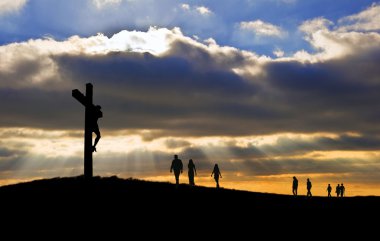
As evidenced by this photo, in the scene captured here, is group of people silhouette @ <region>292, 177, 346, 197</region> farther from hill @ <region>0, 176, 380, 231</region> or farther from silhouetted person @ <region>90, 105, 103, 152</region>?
silhouetted person @ <region>90, 105, 103, 152</region>

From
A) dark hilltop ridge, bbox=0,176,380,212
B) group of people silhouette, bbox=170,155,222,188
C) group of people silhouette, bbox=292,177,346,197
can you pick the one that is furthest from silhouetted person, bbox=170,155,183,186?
group of people silhouette, bbox=292,177,346,197

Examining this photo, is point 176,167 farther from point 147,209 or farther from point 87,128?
point 87,128

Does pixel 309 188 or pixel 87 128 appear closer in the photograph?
pixel 87 128

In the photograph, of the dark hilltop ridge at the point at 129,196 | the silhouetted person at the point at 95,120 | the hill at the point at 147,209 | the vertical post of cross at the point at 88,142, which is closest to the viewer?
the hill at the point at 147,209

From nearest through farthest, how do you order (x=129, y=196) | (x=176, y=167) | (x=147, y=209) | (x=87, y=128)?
(x=87, y=128) → (x=147, y=209) → (x=129, y=196) → (x=176, y=167)

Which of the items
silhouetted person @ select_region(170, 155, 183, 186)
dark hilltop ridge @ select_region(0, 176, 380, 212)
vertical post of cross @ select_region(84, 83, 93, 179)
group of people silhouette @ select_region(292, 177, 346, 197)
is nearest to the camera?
vertical post of cross @ select_region(84, 83, 93, 179)

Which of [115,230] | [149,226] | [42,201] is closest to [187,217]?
[149,226]

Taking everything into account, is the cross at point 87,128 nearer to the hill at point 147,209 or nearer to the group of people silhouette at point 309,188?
the hill at point 147,209

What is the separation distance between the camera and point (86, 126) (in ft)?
67.7

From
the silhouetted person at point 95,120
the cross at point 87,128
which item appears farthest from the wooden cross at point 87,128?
the silhouetted person at point 95,120

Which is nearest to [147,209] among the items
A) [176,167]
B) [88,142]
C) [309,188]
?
[88,142]

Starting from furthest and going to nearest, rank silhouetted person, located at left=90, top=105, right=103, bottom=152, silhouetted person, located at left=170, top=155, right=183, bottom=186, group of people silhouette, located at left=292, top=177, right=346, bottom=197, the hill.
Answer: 1. group of people silhouette, located at left=292, top=177, right=346, bottom=197
2. silhouetted person, located at left=170, top=155, right=183, bottom=186
3. silhouetted person, located at left=90, top=105, right=103, bottom=152
4. the hill

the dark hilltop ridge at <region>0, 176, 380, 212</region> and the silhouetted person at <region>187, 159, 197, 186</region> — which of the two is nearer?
the dark hilltop ridge at <region>0, 176, 380, 212</region>

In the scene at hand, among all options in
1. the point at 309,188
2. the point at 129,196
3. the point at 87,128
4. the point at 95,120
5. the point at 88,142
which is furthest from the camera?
the point at 309,188
